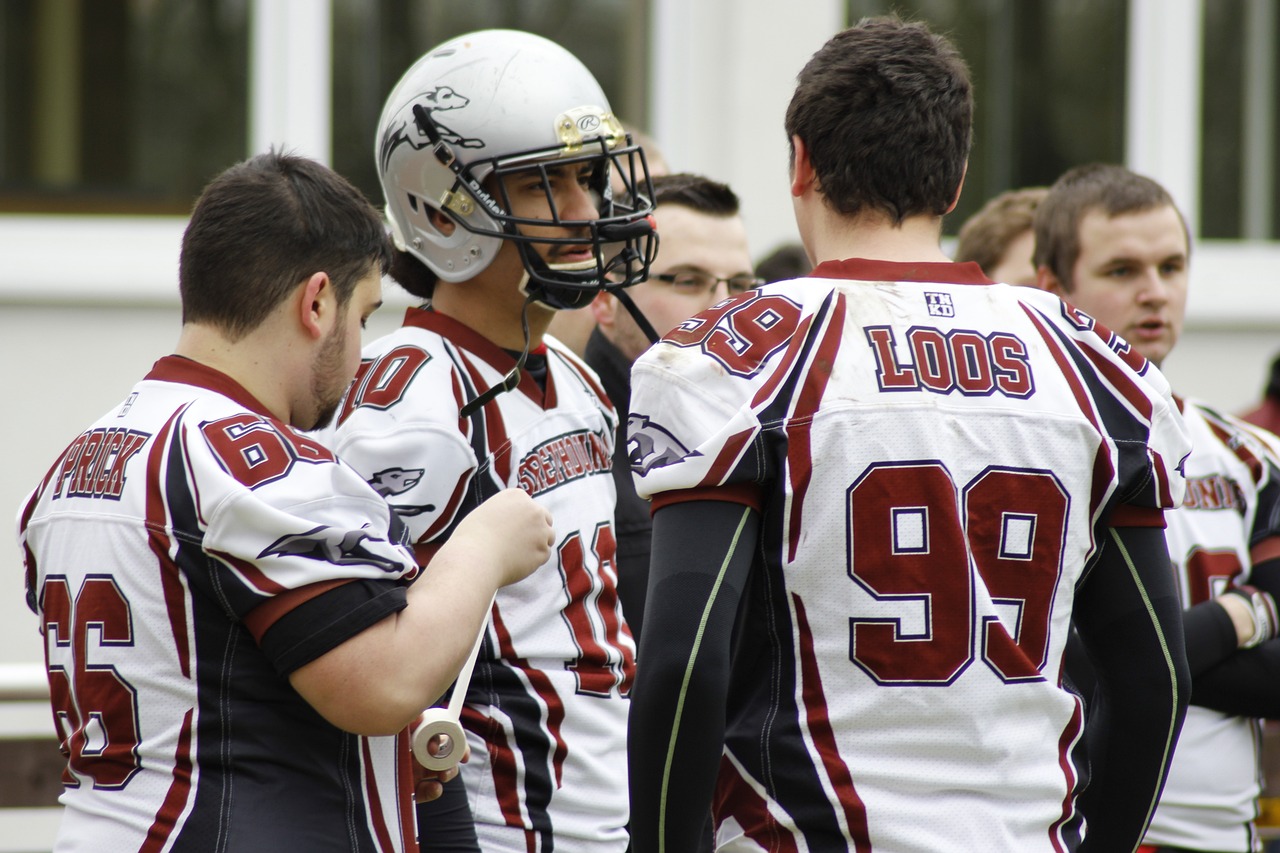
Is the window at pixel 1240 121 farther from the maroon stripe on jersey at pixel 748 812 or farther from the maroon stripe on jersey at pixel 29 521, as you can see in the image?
the maroon stripe on jersey at pixel 29 521

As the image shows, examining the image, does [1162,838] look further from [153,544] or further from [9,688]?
[9,688]

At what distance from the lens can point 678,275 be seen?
3.33m

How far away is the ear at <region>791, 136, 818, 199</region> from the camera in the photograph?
1941 mm

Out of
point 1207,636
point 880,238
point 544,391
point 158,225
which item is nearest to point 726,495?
point 880,238

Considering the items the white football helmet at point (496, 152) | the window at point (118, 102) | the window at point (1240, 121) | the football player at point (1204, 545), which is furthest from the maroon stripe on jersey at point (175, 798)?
the window at point (1240, 121)

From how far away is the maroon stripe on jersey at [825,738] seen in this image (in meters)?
1.78

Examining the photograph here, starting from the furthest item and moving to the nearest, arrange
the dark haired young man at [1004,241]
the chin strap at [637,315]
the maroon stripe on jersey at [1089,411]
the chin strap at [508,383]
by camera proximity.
A: the dark haired young man at [1004,241], the chin strap at [637,315], the chin strap at [508,383], the maroon stripe on jersey at [1089,411]

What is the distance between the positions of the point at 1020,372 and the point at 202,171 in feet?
14.1

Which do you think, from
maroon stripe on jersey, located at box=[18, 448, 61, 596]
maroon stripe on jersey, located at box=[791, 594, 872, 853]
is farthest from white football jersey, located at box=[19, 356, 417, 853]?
maroon stripe on jersey, located at box=[791, 594, 872, 853]

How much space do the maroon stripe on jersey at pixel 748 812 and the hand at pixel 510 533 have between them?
379mm

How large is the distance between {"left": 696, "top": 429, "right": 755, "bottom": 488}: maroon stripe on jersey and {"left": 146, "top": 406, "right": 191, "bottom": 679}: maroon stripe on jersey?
666mm

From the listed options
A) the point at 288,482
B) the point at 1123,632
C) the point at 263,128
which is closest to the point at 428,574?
the point at 288,482

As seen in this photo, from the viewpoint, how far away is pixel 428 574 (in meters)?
1.90

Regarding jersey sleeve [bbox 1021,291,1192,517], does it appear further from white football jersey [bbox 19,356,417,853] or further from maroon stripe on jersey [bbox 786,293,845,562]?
white football jersey [bbox 19,356,417,853]
